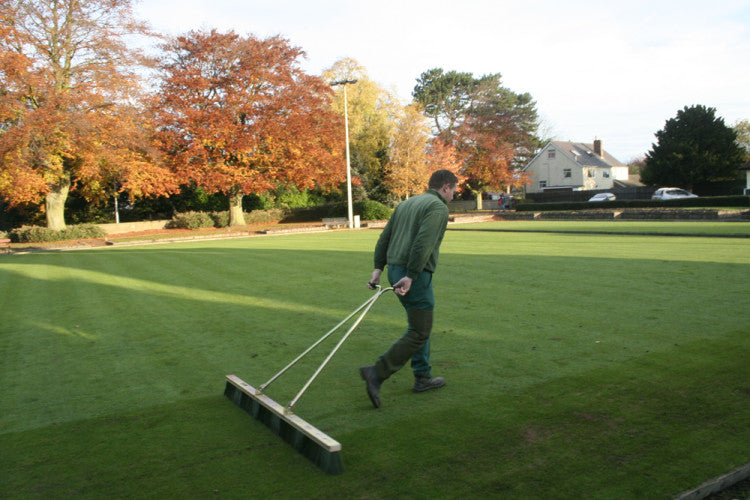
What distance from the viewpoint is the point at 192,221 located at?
1422 inches

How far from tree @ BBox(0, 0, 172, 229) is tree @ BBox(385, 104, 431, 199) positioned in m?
20.4

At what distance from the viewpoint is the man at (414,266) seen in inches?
161

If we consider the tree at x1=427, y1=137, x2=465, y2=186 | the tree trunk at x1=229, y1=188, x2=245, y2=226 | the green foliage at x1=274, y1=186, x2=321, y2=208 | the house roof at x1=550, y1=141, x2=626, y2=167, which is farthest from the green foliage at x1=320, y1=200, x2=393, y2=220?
the house roof at x1=550, y1=141, x2=626, y2=167

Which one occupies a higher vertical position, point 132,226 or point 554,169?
point 554,169

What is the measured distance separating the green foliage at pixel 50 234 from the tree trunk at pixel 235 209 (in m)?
8.90

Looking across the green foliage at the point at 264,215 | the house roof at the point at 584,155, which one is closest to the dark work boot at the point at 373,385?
the green foliage at the point at 264,215

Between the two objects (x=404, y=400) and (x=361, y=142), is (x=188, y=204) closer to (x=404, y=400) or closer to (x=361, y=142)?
(x=361, y=142)

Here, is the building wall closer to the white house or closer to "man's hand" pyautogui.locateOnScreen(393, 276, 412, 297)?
the white house

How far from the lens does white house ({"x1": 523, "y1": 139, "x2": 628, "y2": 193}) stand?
6612 cm

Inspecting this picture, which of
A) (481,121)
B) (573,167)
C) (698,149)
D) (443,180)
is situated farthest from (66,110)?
(573,167)

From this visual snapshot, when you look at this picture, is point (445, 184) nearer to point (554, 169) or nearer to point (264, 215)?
point (264, 215)

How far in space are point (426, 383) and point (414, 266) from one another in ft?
3.74

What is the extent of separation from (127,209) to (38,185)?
16.1 meters

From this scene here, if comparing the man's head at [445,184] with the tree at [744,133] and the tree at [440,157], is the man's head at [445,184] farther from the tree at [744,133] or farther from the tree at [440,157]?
the tree at [744,133]
